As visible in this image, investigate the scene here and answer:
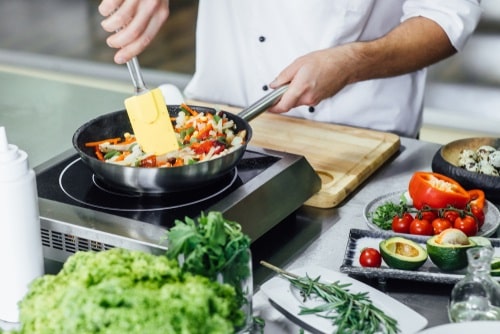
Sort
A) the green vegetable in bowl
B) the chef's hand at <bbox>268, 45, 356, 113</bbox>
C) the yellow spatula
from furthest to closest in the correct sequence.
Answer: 1. the chef's hand at <bbox>268, 45, 356, 113</bbox>
2. the yellow spatula
3. the green vegetable in bowl

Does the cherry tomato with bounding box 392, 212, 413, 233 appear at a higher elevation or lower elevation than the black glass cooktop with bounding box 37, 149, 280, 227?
lower

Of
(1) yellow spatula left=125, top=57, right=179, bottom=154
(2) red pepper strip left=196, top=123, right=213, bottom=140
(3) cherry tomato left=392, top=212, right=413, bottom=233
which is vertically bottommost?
(3) cherry tomato left=392, top=212, right=413, bottom=233

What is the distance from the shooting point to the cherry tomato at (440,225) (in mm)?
1643

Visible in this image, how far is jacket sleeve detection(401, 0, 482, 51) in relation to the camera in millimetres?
2268

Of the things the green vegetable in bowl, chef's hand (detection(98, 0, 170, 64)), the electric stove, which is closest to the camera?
the green vegetable in bowl

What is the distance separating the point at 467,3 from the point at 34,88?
4.20 feet

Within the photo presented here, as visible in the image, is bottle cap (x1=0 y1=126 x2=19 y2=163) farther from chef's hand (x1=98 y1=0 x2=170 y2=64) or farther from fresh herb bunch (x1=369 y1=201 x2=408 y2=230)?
fresh herb bunch (x1=369 y1=201 x2=408 y2=230)

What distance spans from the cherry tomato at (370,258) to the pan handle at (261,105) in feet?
1.48

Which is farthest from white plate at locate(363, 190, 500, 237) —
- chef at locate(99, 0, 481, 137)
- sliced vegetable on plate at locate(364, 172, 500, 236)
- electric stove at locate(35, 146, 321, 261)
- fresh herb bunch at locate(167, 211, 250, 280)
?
fresh herb bunch at locate(167, 211, 250, 280)

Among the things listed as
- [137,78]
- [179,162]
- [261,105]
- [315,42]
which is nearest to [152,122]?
[179,162]

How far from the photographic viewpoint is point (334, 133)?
2.21 m

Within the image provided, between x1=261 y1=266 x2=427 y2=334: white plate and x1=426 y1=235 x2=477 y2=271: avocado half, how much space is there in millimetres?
130

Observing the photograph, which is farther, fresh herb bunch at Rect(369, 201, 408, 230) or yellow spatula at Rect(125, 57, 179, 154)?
fresh herb bunch at Rect(369, 201, 408, 230)

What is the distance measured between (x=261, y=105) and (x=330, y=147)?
281 millimetres
